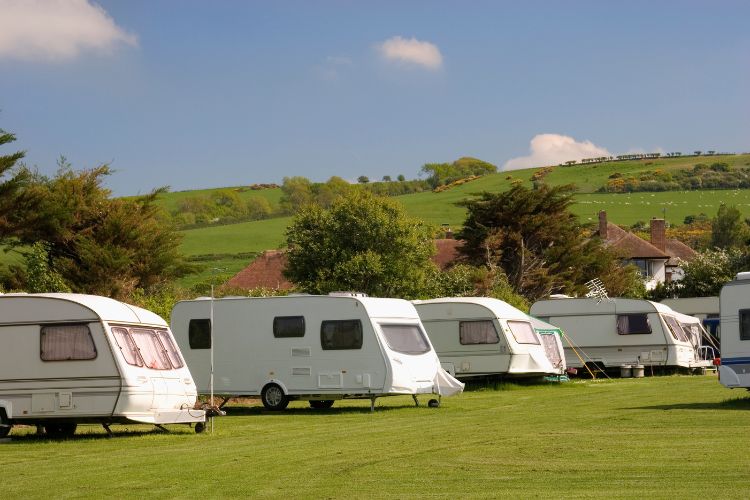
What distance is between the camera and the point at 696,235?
115625 mm

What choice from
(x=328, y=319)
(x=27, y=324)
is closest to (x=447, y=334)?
(x=328, y=319)

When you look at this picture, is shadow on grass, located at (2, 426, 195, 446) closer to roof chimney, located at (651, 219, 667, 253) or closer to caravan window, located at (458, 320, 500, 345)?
caravan window, located at (458, 320, 500, 345)

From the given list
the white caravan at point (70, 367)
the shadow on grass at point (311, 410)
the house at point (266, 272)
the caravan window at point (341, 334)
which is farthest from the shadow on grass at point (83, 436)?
the house at point (266, 272)

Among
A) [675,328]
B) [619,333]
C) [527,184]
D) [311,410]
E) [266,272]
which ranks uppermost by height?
[527,184]

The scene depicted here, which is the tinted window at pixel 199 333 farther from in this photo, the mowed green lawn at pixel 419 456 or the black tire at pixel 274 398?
the mowed green lawn at pixel 419 456

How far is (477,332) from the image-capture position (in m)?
33.5

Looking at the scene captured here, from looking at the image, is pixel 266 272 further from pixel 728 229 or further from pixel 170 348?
pixel 170 348

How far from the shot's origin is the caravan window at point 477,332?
3341cm

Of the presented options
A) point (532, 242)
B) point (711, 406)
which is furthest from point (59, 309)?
point (532, 242)

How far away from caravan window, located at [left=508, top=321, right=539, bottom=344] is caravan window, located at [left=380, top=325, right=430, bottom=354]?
7.84m

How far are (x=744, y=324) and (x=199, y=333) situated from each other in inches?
466

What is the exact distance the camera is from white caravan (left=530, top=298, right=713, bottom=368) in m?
40.2

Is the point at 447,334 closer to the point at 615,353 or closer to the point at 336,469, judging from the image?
the point at 615,353

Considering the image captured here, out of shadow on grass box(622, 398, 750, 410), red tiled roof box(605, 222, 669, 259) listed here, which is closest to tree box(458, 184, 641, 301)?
red tiled roof box(605, 222, 669, 259)
